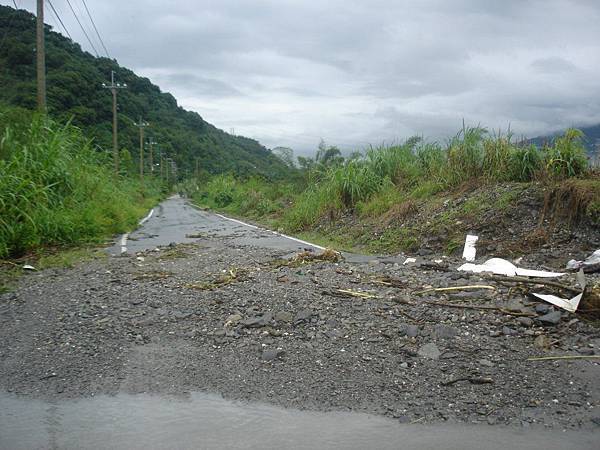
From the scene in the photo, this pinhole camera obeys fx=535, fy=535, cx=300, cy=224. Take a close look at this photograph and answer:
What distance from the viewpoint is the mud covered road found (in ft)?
12.1

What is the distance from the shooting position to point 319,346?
451cm

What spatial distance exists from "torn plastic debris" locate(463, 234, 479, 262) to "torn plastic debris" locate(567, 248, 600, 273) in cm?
177

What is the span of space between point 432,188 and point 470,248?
4452mm

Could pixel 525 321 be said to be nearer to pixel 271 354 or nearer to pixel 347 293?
pixel 347 293

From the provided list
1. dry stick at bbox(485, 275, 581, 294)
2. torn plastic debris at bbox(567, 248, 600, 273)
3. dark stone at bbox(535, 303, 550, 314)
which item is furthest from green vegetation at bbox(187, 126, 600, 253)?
dark stone at bbox(535, 303, 550, 314)

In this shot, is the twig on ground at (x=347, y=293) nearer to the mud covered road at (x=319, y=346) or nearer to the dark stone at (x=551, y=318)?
the mud covered road at (x=319, y=346)

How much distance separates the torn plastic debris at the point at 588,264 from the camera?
7.07 metres

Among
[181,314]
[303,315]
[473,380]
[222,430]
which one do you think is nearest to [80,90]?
[181,314]

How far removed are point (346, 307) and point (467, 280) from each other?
168 cm

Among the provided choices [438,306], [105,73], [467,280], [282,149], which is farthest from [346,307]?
[105,73]

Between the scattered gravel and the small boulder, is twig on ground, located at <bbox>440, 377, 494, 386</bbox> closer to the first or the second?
the scattered gravel

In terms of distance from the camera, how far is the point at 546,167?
11117 mm

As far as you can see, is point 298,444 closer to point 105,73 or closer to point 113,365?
point 113,365

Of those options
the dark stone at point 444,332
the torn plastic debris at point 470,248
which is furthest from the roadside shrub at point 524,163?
the dark stone at point 444,332
